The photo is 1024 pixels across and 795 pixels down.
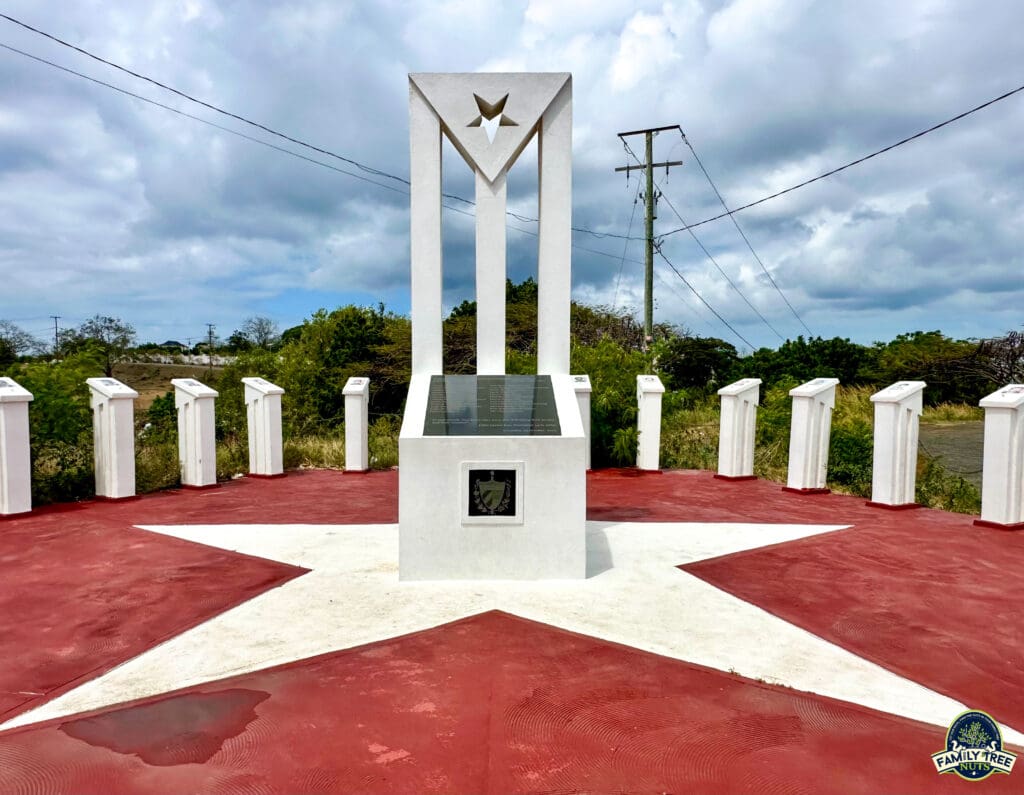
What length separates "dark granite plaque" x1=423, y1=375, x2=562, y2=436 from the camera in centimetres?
532

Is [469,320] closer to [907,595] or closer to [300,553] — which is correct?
[300,553]

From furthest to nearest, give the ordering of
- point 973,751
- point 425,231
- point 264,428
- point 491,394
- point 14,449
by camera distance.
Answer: point 264,428, point 14,449, point 425,231, point 491,394, point 973,751

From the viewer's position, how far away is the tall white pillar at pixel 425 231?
612cm

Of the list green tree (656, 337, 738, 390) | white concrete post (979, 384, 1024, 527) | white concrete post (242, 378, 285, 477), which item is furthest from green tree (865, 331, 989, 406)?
white concrete post (242, 378, 285, 477)

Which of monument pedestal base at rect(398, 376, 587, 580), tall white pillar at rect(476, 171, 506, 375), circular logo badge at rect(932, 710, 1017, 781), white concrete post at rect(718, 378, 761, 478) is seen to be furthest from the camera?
white concrete post at rect(718, 378, 761, 478)

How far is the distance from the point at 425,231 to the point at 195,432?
524 cm

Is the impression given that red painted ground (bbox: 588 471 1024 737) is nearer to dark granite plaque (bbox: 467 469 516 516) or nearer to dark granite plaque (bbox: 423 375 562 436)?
dark granite plaque (bbox: 467 469 516 516)

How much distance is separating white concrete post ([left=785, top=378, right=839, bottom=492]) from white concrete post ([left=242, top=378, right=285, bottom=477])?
24.8 ft

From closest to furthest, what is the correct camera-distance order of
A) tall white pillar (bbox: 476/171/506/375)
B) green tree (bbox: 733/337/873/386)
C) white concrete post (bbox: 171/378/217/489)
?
tall white pillar (bbox: 476/171/506/375)
white concrete post (bbox: 171/378/217/489)
green tree (bbox: 733/337/873/386)

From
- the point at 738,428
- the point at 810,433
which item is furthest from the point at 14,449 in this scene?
the point at 810,433

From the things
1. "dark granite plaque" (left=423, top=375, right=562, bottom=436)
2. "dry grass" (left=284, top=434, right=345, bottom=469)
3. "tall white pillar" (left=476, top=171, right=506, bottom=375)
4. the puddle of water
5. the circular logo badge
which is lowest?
"dry grass" (left=284, top=434, right=345, bottom=469)

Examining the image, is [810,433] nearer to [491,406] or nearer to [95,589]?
[491,406]

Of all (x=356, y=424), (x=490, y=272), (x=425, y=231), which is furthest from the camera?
(x=356, y=424)

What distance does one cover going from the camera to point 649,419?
1109cm
